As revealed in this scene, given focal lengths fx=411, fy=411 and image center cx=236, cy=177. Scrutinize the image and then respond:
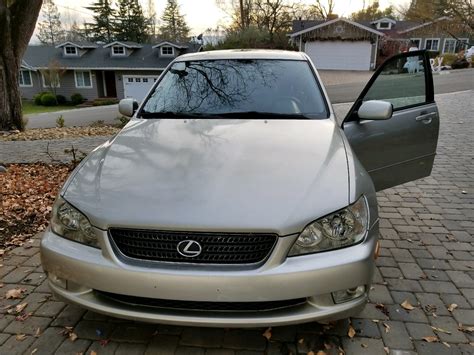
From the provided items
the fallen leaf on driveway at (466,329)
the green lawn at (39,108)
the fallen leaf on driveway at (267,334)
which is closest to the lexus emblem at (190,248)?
the fallen leaf on driveway at (267,334)

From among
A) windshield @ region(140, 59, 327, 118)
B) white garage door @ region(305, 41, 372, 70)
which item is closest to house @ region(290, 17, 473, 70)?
white garage door @ region(305, 41, 372, 70)

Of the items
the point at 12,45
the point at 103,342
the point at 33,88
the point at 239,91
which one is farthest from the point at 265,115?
the point at 33,88

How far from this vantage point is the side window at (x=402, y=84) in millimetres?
4039

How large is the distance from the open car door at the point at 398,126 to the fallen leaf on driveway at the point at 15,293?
2.88 meters

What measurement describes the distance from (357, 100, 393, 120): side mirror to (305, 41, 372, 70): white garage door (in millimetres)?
31740

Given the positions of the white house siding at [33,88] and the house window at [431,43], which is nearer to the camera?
the white house siding at [33,88]

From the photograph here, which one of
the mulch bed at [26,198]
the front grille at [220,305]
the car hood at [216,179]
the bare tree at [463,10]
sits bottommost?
the mulch bed at [26,198]

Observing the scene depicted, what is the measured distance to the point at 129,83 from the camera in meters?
35.2

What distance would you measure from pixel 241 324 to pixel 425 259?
2.13 m

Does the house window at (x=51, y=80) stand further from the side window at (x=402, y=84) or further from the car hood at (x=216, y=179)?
the car hood at (x=216, y=179)

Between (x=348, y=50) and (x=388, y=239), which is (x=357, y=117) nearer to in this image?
(x=388, y=239)

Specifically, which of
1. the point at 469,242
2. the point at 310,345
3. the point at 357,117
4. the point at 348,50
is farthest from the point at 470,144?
the point at 348,50

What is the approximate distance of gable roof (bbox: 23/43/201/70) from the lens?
3462 centimetres

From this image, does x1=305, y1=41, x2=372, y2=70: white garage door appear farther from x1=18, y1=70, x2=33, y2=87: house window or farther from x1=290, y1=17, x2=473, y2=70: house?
x1=18, y1=70, x2=33, y2=87: house window
